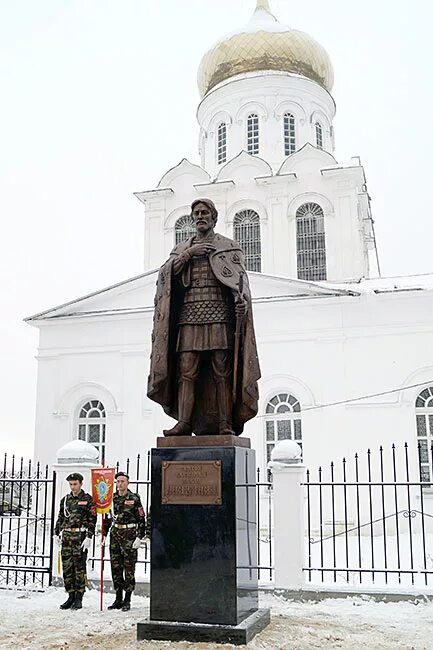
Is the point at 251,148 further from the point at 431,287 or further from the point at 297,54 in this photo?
the point at 431,287

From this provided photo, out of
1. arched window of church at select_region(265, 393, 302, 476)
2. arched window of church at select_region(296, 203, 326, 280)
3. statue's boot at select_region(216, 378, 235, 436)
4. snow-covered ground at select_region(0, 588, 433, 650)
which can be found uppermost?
arched window of church at select_region(296, 203, 326, 280)

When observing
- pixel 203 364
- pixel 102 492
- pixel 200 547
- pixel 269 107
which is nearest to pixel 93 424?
pixel 102 492

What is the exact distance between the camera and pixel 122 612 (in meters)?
7.25

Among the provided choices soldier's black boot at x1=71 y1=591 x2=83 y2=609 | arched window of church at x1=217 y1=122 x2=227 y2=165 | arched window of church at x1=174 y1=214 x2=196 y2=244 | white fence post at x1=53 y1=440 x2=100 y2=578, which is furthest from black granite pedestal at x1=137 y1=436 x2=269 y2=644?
arched window of church at x1=217 y1=122 x2=227 y2=165

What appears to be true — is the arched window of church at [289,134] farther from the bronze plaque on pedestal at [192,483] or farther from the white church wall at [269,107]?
the bronze plaque on pedestal at [192,483]

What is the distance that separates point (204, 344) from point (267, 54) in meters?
19.9

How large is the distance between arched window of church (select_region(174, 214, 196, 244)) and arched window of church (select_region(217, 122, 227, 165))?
295 centimetres

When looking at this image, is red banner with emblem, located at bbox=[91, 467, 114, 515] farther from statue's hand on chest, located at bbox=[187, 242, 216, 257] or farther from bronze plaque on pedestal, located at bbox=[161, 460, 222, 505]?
statue's hand on chest, located at bbox=[187, 242, 216, 257]

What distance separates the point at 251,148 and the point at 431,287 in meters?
9.98

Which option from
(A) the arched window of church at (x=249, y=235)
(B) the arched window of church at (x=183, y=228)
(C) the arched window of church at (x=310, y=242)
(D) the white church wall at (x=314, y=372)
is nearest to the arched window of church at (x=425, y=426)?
(D) the white church wall at (x=314, y=372)

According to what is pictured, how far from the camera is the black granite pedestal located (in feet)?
18.5

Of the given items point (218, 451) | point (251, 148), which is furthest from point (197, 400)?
point (251, 148)

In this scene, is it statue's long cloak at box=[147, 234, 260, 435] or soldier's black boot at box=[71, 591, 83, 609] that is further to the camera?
soldier's black boot at box=[71, 591, 83, 609]

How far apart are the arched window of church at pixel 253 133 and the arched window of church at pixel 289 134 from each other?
0.96 meters
